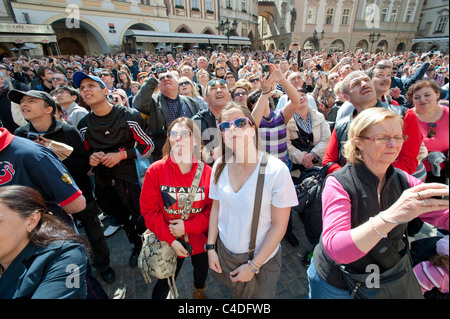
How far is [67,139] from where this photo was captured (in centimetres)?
241

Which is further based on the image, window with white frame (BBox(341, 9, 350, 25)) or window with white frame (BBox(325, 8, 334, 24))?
window with white frame (BBox(325, 8, 334, 24))

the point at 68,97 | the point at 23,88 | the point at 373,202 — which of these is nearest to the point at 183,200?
the point at 373,202

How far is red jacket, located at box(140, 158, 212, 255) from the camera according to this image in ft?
6.11

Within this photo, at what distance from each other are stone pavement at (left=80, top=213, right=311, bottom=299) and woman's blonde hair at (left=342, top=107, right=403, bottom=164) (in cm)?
184

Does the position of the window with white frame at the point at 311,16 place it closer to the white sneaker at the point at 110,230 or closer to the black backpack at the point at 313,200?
the black backpack at the point at 313,200

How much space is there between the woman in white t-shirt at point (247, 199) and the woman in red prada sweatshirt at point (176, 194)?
0.81 feet

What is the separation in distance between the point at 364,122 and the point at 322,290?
126 centimetres

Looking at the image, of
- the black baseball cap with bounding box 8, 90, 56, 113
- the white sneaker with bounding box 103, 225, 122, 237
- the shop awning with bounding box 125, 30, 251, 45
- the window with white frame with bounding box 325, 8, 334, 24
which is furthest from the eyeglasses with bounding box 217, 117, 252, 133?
the window with white frame with bounding box 325, 8, 334, 24

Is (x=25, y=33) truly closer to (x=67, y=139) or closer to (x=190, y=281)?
(x=67, y=139)

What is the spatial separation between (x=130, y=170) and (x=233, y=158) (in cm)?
168

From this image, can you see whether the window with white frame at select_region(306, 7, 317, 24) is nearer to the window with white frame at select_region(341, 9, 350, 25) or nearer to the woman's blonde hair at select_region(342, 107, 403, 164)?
the window with white frame at select_region(341, 9, 350, 25)

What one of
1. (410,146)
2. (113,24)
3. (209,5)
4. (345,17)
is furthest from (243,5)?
(410,146)

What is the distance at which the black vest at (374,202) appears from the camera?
1204mm

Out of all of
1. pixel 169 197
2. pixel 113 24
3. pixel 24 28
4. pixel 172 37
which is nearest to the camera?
pixel 169 197
